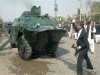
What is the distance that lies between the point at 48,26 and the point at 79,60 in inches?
168

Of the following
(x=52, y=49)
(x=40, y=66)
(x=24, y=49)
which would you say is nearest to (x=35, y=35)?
(x=24, y=49)

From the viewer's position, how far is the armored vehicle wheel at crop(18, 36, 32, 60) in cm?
1200

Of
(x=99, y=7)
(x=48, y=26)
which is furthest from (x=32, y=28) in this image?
(x=99, y=7)

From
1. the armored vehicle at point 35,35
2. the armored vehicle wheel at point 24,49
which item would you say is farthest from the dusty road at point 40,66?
the armored vehicle at point 35,35

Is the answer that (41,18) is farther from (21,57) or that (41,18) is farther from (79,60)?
(79,60)

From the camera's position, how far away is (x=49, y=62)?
462 inches

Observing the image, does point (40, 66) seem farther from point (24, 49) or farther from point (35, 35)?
point (24, 49)

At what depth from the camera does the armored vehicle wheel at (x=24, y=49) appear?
1200 cm

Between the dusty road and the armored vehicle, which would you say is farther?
the armored vehicle

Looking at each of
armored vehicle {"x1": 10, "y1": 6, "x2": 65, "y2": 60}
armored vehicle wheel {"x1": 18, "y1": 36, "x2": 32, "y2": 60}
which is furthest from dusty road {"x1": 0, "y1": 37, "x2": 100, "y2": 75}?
armored vehicle {"x1": 10, "y1": 6, "x2": 65, "y2": 60}

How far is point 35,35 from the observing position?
11562 millimetres

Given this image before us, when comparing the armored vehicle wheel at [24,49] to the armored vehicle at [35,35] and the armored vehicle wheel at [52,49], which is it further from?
the armored vehicle wheel at [52,49]

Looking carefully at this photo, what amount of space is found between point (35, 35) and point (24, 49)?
42.9 inches

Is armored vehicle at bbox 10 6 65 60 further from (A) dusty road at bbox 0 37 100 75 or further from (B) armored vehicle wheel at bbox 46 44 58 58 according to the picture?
(A) dusty road at bbox 0 37 100 75
